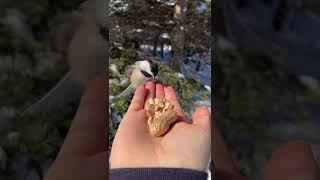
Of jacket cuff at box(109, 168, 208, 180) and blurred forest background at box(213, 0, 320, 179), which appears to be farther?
blurred forest background at box(213, 0, 320, 179)

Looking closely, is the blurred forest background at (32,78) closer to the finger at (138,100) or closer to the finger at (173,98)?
the finger at (138,100)

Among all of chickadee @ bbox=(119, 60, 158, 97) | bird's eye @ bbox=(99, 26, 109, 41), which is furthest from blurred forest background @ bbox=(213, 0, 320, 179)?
bird's eye @ bbox=(99, 26, 109, 41)

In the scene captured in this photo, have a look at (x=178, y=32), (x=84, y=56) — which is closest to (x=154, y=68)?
(x=178, y=32)

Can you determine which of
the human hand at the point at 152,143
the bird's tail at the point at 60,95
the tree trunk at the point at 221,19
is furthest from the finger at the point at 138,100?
the tree trunk at the point at 221,19

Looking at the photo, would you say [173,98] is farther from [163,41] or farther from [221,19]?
[221,19]

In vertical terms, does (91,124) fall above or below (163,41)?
below

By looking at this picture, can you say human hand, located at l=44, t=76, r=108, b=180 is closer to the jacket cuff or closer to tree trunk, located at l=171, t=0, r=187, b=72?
the jacket cuff
